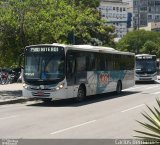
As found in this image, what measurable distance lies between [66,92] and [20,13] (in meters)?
8.03

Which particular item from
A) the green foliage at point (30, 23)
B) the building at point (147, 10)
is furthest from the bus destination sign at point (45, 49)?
the building at point (147, 10)

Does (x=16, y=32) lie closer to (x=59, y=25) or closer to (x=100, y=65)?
(x=59, y=25)

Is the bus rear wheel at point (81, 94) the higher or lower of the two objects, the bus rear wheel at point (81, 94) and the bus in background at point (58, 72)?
the lower

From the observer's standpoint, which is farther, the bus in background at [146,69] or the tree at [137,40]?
the tree at [137,40]

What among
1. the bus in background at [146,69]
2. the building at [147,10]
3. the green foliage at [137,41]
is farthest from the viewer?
the building at [147,10]

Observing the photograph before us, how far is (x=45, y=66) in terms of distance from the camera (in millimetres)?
20891

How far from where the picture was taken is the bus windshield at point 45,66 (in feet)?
68.3

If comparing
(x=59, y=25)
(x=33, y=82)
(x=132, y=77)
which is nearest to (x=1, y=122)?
(x=33, y=82)

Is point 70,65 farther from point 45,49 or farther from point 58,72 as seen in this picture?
point 45,49

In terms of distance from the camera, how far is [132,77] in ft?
105

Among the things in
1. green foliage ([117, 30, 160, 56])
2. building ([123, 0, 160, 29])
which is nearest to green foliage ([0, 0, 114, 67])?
green foliage ([117, 30, 160, 56])

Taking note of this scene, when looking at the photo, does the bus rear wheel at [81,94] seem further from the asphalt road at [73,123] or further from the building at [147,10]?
the building at [147,10]

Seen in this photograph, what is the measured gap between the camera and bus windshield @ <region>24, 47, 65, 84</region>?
68.3 feet

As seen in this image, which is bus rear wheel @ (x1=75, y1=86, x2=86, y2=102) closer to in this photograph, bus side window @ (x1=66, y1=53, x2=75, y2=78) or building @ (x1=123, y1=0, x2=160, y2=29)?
bus side window @ (x1=66, y1=53, x2=75, y2=78)
